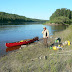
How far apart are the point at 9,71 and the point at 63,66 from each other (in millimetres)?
3211

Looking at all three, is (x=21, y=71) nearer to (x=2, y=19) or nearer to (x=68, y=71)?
(x=68, y=71)

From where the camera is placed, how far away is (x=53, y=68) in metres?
5.43

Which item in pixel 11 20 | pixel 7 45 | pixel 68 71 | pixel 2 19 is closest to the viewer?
pixel 68 71

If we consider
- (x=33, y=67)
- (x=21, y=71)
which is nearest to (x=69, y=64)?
(x=33, y=67)

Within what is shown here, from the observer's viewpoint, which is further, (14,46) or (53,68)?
(14,46)

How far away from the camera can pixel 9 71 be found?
19.2 ft

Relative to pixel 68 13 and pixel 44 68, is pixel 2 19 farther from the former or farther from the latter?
pixel 44 68

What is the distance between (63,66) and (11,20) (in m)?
110

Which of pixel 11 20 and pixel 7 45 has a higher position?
pixel 11 20

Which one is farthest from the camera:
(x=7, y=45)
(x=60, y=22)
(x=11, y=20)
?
(x=11, y=20)

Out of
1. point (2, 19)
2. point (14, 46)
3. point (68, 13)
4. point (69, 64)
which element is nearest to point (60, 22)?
point (68, 13)

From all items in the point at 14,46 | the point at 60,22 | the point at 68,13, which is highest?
the point at 68,13

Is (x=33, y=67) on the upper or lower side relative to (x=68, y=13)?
lower

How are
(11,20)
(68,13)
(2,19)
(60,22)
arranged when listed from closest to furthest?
(60,22) → (68,13) → (2,19) → (11,20)
